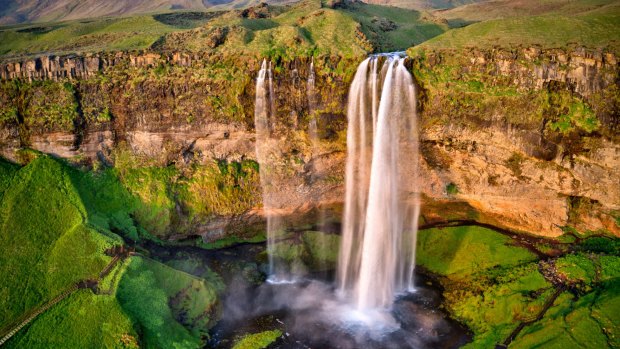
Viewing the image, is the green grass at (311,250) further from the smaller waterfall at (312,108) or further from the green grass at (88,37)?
the green grass at (88,37)

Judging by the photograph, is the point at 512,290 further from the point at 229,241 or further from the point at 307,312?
the point at 229,241

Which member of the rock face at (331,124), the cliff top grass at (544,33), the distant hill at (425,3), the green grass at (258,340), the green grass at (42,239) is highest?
the distant hill at (425,3)

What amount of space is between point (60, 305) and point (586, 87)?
92.3 ft

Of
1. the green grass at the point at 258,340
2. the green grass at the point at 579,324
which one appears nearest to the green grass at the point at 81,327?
the green grass at the point at 258,340

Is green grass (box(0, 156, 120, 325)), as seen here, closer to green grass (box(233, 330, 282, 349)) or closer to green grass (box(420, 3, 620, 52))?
→ green grass (box(233, 330, 282, 349))

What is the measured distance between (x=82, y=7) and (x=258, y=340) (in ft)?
354

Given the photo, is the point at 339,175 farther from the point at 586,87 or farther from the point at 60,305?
the point at 60,305

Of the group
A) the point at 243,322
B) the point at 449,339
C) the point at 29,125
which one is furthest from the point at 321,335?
the point at 29,125

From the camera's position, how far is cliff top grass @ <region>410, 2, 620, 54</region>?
2517cm

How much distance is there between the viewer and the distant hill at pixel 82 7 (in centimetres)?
9844

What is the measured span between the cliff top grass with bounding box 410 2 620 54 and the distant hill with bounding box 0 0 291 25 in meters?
72.7

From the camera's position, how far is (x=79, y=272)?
23.9 m

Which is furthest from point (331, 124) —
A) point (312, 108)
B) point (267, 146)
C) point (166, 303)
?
point (166, 303)

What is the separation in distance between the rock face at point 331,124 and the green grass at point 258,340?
8.76 metres
